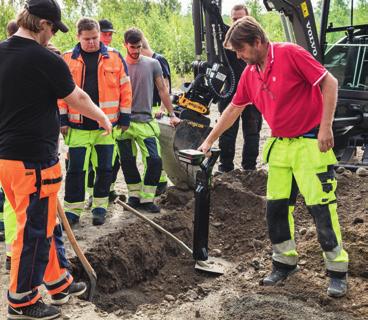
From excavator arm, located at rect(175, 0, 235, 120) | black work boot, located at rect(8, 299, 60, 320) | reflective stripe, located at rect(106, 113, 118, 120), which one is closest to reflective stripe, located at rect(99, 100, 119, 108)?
reflective stripe, located at rect(106, 113, 118, 120)

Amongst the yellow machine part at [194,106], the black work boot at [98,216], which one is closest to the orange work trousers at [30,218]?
the black work boot at [98,216]

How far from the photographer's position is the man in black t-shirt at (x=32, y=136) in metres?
3.60

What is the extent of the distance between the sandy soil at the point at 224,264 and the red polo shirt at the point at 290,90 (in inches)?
49.6

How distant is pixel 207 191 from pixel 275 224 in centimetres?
73

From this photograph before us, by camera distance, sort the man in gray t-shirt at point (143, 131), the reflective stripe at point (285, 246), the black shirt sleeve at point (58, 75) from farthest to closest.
Answer: the man in gray t-shirt at point (143, 131), the reflective stripe at point (285, 246), the black shirt sleeve at point (58, 75)

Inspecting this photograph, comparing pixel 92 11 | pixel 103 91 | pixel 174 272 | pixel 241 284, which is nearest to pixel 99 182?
pixel 103 91

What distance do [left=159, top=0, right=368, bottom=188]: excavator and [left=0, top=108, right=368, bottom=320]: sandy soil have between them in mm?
586

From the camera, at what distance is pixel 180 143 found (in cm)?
715

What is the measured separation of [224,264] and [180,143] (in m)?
2.07

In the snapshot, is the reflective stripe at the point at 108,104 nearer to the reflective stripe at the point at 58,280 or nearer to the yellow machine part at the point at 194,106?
the yellow machine part at the point at 194,106

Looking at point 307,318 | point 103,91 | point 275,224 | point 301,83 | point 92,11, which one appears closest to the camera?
point 307,318

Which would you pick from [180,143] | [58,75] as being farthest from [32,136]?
[180,143]

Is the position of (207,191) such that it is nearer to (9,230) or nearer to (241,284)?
(241,284)

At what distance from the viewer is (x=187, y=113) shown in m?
7.28
